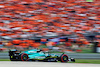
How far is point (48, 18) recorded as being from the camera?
18.1 feet

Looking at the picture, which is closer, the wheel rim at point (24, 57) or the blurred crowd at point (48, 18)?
the wheel rim at point (24, 57)

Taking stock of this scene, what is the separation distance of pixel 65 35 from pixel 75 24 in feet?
1.93

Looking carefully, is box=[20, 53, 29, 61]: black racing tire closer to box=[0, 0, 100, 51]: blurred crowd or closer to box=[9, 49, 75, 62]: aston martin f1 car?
box=[9, 49, 75, 62]: aston martin f1 car

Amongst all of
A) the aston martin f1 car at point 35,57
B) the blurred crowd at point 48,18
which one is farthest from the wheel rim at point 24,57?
the blurred crowd at point 48,18

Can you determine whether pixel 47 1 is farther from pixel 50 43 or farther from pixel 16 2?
pixel 50 43

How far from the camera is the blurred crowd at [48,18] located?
509cm

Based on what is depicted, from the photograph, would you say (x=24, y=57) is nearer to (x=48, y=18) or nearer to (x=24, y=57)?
(x=24, y=57)

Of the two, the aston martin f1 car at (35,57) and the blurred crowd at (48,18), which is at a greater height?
the blurred crowd at (48,18)

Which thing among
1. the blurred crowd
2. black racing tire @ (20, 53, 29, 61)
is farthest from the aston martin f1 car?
the blurred crowd

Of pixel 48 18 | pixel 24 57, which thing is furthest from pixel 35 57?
pixel 48 18

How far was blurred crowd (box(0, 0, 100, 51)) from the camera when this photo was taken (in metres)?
5.09

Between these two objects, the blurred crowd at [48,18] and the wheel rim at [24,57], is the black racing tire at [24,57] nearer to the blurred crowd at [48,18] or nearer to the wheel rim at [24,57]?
the wheel rim at [24,57]

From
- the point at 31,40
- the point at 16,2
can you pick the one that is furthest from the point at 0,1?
the point at 31,40

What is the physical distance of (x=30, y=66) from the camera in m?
2.83
